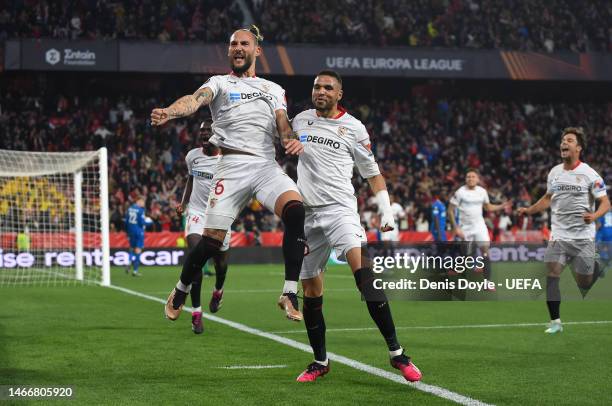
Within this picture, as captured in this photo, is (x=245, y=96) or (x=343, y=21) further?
(x=343, y=21)

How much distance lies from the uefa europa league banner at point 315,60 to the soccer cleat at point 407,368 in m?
27.3

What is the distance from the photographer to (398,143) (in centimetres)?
3616

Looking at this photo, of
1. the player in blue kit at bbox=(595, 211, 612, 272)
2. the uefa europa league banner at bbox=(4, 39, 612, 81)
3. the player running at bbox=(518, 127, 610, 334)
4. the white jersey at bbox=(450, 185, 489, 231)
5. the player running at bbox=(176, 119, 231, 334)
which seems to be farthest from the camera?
the uefa europa league banner at bbox=(4, 39, 612, 81)

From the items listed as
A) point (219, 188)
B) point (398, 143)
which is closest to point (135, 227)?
point (398, 143)

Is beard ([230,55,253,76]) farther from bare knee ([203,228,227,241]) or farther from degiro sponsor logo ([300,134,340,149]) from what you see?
bare knee ([203,228,227,241])

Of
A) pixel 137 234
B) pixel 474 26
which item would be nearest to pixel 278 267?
pixel 137 234

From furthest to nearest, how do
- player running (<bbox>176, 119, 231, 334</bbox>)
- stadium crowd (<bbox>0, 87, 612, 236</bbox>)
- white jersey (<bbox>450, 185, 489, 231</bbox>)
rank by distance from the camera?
stadium crowd (<bbox>0, 87, 612, 236</bbox>)
white jersey (<bbox>450, 185, 489, 231</bbox>)
player running (<bbox>176, 119, 231, 334</bbox>)

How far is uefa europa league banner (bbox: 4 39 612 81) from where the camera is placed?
32.6 metres

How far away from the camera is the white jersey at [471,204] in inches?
706

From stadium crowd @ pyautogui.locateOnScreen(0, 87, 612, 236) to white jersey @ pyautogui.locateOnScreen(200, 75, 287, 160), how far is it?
20335mm

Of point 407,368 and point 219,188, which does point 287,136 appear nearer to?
point 219,188

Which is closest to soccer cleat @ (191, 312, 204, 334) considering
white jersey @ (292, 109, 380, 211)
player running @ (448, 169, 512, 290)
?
white jersey @ (292, 109, 380, 211)

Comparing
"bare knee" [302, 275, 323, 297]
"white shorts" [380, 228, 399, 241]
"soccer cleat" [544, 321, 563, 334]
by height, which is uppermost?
"bare knee" [302, 275, 323, 297]

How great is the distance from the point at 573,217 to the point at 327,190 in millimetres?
4536
